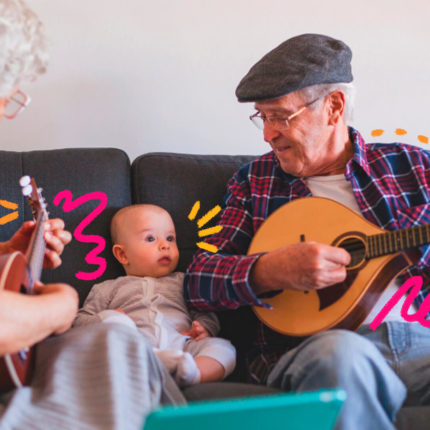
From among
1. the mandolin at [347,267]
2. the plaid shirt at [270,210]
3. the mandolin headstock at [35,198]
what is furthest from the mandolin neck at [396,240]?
the mandolin headstock at [35,198]

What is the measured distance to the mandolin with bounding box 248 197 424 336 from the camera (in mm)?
1492

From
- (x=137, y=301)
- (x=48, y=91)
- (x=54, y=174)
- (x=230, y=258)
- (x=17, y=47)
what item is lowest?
(x=137, y=301)

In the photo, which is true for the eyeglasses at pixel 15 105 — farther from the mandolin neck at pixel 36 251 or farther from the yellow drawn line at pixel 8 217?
the yellow drawn line at pixel 8 217

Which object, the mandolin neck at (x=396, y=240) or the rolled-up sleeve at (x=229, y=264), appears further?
the rolled-up sleeve at (x=229, y=264)

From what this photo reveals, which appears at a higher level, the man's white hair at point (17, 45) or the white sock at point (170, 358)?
the man's white hair at point (17, 45)

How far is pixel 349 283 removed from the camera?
59.9 inches

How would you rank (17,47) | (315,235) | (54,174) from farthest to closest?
(54,174), (315,235), (17,47)

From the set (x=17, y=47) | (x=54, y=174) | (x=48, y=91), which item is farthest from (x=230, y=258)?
(x=48, y=91)

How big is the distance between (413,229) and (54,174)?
107 centimetres

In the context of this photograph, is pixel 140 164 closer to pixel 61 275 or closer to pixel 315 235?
pixel 61 275

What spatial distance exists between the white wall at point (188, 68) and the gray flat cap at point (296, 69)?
0.50 metres

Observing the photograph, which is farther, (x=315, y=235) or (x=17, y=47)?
(x=315, y=235)

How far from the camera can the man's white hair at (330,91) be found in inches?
68.9

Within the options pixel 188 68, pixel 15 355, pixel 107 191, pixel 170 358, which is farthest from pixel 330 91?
pixel 15 355
